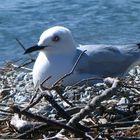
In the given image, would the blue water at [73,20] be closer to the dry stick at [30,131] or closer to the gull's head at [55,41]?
the gull's head at [55,41]

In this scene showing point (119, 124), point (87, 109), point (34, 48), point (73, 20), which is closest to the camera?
point (87, 109)

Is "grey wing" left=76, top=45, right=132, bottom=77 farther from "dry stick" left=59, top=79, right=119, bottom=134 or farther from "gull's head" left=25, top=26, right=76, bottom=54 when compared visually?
"dry stick" left=59, top=79, right=119, bottom=134

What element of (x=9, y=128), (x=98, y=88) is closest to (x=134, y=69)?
(x=98, y=88)

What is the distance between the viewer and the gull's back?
7.03m

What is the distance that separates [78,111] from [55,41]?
2.00m

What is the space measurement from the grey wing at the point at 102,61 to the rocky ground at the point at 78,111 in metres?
0.42

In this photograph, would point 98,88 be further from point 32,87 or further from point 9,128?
point 9,128

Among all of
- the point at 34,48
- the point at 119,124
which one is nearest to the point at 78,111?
the point at 119,124

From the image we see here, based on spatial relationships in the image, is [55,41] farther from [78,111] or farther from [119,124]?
[119,124]

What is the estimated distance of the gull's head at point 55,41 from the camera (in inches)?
277

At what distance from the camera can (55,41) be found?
7.14m

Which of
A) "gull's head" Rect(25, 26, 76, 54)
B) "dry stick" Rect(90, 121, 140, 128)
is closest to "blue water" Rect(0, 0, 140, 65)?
"gull's head" Rect(25, 26, 76, 54)

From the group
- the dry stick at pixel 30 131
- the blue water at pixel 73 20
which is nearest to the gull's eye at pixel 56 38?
Answer: the dry stick at pixel 30 131

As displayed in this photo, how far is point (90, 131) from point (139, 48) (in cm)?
287
